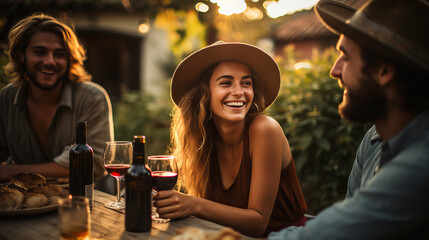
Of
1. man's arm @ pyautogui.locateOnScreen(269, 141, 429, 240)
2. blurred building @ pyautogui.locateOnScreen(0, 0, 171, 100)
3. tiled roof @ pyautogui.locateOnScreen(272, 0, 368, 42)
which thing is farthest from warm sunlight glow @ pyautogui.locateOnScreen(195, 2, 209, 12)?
tiled roof @ pyautogui.locateOnScreen(272, 0, 368, 42)

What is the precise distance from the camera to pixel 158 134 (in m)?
6.95

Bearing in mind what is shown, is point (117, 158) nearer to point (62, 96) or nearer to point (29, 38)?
point (62, 96)

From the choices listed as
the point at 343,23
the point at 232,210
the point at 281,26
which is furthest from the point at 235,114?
the point at 281,26

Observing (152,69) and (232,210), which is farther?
(152,69)

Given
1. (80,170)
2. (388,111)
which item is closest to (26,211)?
(80,170)

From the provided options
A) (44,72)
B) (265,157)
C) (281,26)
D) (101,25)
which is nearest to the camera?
(265,157)

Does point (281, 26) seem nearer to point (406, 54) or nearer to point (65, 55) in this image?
point (65, 55)

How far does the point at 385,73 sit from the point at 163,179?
3.86 ft

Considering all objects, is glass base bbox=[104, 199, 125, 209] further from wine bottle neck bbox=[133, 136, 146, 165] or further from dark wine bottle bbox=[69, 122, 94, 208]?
wine bottle neck bbox=[133, 136, 146, 165]

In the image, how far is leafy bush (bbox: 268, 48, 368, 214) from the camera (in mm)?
3551

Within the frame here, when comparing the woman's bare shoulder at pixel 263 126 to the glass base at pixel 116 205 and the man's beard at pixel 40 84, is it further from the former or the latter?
the man's beard at pixel 40 84

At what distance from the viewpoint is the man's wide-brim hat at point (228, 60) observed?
8.30 ft

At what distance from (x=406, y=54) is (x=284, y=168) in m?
1.38

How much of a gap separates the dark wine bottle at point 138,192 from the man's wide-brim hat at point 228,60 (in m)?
1.11
